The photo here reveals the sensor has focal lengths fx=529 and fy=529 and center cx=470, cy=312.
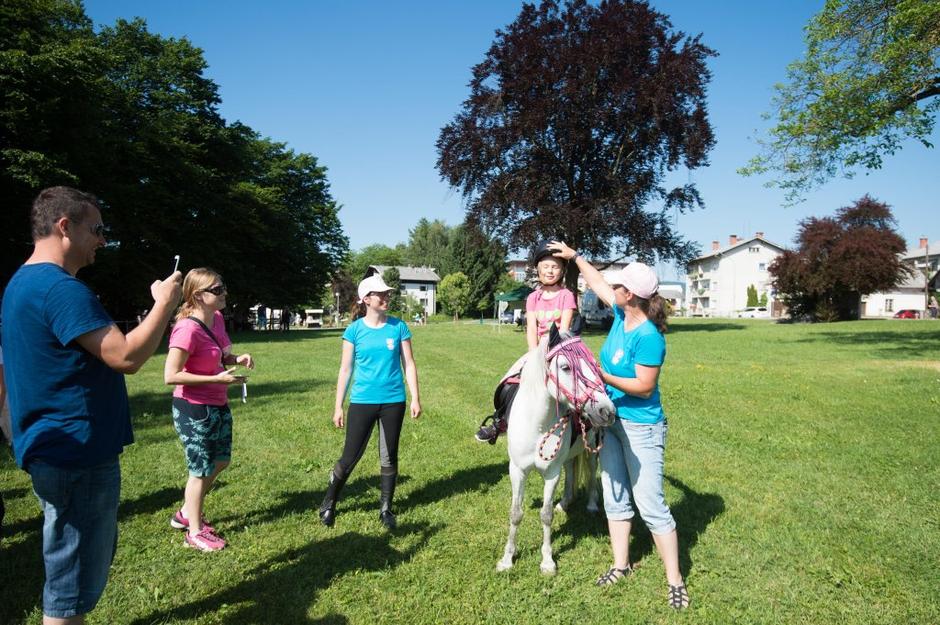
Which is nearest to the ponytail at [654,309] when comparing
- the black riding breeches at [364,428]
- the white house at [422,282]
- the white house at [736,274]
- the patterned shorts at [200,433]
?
the black riding breeches at [364,428]

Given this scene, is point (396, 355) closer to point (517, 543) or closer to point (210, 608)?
point (517, 543)

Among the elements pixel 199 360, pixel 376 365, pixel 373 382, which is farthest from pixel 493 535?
pixel 199 360

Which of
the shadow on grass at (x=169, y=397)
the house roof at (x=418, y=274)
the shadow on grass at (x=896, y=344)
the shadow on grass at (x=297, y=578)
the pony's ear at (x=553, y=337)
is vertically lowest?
the shadow on grass at (x=297, y=578)

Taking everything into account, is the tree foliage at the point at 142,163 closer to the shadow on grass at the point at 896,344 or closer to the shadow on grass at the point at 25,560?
the shadow on grass at the point at 25,560

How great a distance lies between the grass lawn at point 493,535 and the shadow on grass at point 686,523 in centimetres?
3

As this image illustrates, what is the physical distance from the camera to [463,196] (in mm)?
31875

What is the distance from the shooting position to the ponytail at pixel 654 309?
3893mm

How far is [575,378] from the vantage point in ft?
11.8

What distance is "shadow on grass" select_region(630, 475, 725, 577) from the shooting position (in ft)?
15.3

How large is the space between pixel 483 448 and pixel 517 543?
122 inches

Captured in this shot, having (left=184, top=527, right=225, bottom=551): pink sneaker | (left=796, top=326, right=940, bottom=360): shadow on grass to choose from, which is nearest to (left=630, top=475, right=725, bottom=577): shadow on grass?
(left=184, top=527, right=225, bottom=551): pink sneaker

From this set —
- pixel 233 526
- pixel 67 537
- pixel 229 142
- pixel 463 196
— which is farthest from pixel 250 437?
pixel 229 142

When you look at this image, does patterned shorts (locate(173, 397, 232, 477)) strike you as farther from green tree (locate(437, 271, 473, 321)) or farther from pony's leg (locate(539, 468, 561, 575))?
green tree (locate(437, 271, 473, 321))

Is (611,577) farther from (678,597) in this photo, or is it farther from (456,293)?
(456,293)
